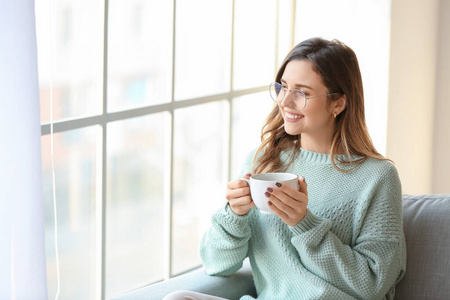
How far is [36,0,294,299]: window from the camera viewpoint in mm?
2418

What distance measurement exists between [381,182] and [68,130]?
47.7 inches

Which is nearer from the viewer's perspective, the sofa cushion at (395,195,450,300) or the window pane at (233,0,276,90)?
the sofa cushion at (395,195,450,300)

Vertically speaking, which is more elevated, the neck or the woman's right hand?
the neck

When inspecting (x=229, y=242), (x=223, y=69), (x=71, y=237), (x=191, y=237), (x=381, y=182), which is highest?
(x=223, y=69)

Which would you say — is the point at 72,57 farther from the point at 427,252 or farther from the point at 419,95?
the point at 419,95

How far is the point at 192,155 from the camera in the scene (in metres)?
3.13

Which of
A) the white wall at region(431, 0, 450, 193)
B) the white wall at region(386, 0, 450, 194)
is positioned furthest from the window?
the white wall at region(431, 0, 450, 193)

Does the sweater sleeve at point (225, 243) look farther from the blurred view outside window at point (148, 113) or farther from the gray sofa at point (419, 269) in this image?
the blurred view outside window at point (148, 113)

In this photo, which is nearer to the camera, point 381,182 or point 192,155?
point 381,182

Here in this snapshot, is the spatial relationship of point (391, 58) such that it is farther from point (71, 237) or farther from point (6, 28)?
point (6, 28)

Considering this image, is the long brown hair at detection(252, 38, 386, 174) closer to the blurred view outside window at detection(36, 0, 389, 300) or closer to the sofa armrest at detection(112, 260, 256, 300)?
the sofa armrest at detection(112, 260, 256, 300)

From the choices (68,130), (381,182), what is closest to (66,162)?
(68,130)

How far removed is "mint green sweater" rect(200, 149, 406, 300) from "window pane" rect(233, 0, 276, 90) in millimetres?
1468

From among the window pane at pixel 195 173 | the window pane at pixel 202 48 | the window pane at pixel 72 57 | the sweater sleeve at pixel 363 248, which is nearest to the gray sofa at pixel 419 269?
the sweater sleeve at pixel 363 248
